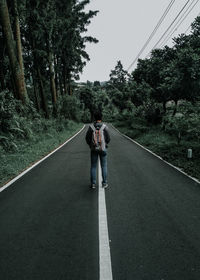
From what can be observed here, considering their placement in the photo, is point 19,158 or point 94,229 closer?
point 94,229

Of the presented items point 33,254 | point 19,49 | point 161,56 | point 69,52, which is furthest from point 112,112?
point 33,254

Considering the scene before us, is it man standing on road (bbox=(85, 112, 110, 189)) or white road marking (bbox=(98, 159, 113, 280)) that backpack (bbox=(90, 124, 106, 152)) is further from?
white road marking (bbox=(98, 159, 113, 280))

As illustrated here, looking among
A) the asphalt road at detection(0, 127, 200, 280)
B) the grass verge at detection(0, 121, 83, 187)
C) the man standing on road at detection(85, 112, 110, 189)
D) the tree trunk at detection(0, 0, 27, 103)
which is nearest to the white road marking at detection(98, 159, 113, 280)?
the asphalt road at detection(0, 127, 200, 280)

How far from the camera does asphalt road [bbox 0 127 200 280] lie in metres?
2.67

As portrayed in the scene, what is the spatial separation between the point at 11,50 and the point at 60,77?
2391 cm

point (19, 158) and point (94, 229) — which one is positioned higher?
point (19, 158)

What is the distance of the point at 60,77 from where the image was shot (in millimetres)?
36969

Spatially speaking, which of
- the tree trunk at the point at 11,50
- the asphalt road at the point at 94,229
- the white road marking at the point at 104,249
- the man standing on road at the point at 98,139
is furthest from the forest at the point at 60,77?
the white road marking at the point at 104,249

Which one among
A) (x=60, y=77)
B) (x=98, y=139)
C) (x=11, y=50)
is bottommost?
(x=98, y=139)

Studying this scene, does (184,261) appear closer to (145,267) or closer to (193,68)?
(145,267)

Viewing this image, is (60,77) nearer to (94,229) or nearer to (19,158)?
(19,158)

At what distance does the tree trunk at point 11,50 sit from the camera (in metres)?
12.8

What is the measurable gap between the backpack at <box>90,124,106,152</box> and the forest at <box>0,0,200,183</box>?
3.57 m

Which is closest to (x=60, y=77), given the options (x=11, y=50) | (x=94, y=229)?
(x=11, y=50)
